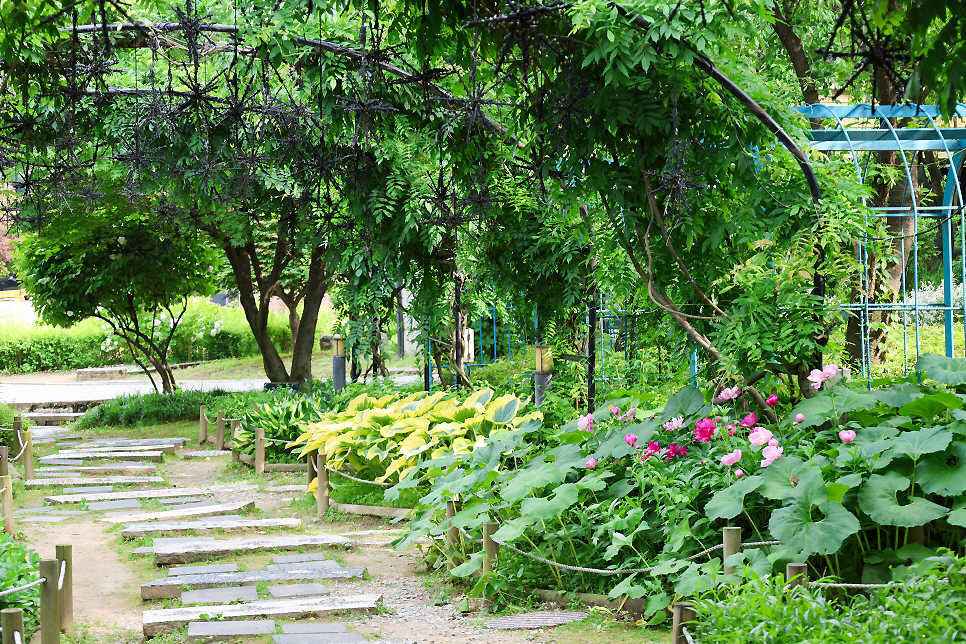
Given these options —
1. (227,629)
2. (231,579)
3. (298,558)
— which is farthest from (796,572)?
(298,558)

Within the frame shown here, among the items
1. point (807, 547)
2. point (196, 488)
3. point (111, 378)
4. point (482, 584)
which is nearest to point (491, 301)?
point (196, 488)

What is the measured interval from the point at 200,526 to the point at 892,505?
5.01m

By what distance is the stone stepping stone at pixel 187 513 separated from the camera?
23.6ft

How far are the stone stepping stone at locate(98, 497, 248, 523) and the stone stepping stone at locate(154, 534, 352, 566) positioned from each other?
4.12 feet

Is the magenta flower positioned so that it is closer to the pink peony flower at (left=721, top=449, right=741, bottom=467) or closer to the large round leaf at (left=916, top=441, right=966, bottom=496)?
the pink peony flower at (left=721, top=449, right=741, bottom=467)

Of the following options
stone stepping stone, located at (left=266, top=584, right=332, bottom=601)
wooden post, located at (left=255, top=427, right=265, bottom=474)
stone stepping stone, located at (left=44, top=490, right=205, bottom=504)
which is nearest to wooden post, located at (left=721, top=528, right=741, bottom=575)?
stone stepping stone, located at (left=266, top=584, right=332, bottom=601)

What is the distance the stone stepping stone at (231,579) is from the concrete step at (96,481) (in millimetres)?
4265

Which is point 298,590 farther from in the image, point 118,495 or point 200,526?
point 118,495

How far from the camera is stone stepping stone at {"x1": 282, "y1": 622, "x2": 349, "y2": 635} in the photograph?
4117 millimetres

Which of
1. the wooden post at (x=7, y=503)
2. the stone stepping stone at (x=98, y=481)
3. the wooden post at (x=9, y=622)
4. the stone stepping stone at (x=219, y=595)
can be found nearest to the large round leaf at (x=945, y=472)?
the stone stepping stone at (x=219, y=595)

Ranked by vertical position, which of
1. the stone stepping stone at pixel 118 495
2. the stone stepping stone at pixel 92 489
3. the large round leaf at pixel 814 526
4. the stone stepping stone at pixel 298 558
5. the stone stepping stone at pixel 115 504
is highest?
the large round leaf at pixel 814 526

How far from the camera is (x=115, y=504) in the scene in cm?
801

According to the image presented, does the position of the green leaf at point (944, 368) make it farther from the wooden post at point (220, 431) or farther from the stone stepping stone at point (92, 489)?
the wooden post at point (220, 431)

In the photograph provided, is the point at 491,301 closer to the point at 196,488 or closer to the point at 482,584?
the point at 196,488
